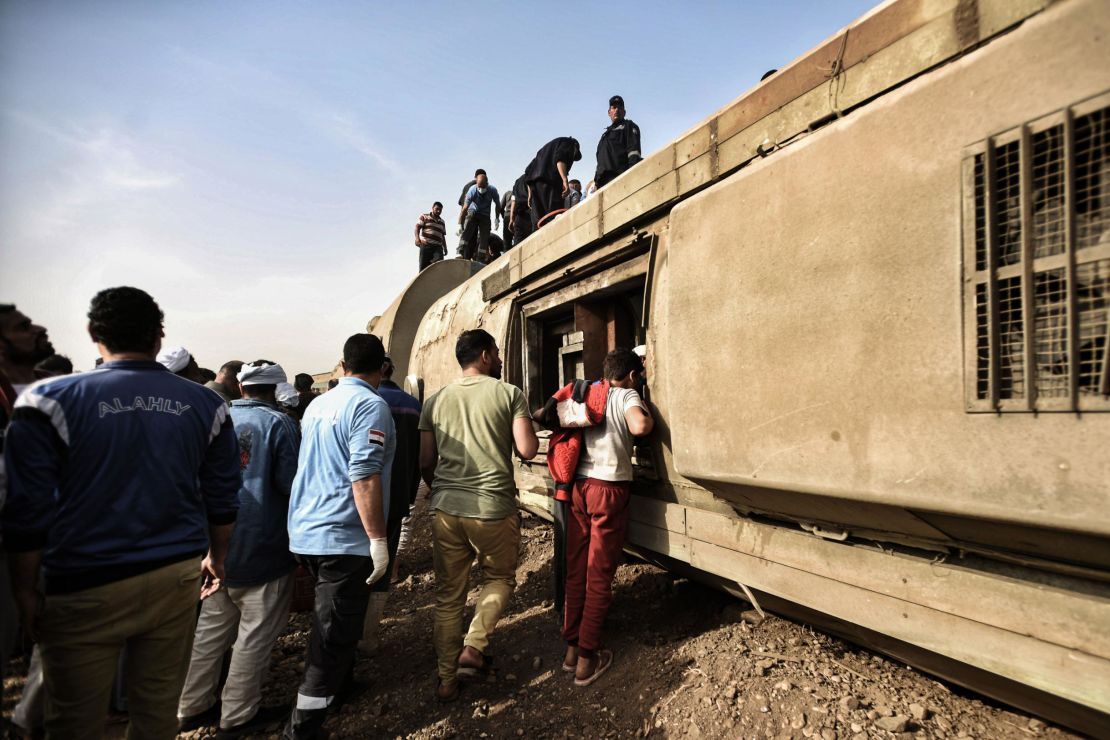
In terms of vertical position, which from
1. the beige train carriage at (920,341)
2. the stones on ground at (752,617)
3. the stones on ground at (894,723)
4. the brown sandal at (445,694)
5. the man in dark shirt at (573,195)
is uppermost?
the man in dark shirt at (573,195)

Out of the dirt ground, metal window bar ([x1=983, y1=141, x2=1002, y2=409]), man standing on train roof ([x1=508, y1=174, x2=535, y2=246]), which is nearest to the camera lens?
metal window bar ([x1=983, y1=141, x2=1002, y2=409])

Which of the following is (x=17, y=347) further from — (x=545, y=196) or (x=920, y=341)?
(x=545, y=196)

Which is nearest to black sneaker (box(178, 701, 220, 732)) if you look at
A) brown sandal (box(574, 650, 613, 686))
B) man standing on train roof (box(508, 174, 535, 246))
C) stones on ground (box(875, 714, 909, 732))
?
brown sandal (box(574, 650, 613, 686))

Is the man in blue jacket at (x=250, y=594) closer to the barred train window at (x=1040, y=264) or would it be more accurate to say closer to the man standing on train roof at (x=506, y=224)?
the barred train window at (x=1040, y=264)

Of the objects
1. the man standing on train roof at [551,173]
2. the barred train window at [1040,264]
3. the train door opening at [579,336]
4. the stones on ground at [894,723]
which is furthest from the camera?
the man standing on train roof at [551,173]

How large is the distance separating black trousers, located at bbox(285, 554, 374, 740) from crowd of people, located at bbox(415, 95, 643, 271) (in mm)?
3462

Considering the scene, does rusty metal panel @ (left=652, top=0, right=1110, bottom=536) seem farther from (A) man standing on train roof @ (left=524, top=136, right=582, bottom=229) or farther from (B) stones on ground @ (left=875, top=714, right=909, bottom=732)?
(A) man standing on train roof @ (left=524, top=136, right=582, bottom=229)

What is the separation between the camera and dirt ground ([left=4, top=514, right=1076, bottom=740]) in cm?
238

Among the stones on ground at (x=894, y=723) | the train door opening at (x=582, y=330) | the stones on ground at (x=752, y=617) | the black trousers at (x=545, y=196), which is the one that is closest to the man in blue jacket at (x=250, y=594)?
the train door opening at (x=582, y=330)

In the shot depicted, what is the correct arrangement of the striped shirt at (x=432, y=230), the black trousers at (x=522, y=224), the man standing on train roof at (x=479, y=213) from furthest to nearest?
the striped shirt at (x=432, y=230) < the man standing on train roof at (x=479, y=213) < the black trousers at (x=522, y=224)

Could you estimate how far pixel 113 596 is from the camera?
1.92 metres

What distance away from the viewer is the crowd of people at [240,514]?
74.2 inches

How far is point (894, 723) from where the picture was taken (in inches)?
89.5

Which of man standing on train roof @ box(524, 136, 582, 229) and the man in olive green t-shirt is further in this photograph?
man standing on train roof @ box(524, 136, 582, 229)
